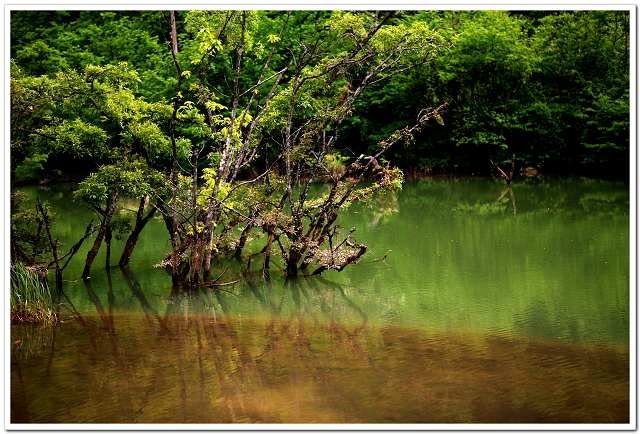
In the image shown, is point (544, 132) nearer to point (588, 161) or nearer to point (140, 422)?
point (588, 161)

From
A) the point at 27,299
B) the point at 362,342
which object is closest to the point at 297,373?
the point at 362,342

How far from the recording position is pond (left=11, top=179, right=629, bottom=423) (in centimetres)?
619

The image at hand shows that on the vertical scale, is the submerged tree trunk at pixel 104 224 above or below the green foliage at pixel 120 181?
below

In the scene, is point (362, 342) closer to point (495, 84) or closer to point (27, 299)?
point (27, 299)

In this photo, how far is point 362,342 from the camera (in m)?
8.07

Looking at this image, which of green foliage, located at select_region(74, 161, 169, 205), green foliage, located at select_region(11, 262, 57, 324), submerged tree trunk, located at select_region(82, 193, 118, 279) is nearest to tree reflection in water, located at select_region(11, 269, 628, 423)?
green foliage, located at select_region(11, 262, 57, 324)

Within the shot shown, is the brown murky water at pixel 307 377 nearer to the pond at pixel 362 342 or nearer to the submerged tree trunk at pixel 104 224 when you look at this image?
the pond at pixel 362 342

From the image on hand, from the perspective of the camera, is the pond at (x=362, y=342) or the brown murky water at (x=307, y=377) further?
the pond at (x=362, y=342)

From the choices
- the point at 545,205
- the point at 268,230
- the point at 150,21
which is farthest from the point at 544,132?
the point at 268,230

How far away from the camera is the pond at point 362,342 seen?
20.3ft

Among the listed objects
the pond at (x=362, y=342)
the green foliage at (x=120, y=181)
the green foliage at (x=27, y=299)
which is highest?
the green foliage at (x=120, y=181)
